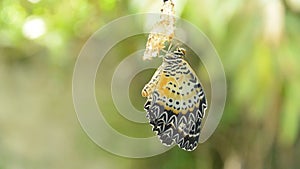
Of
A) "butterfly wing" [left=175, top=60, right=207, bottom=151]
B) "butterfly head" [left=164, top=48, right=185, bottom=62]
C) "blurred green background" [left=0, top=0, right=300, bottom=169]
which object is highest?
"blurred green background" [left=0, top=0, right=300, bottom=169]

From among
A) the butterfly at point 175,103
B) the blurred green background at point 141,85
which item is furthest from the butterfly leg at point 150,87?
the blurred green background at point 141,85

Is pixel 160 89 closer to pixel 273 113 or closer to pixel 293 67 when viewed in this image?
pixel 293 67

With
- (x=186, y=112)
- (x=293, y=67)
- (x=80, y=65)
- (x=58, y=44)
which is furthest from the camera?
(x=80, y=65)

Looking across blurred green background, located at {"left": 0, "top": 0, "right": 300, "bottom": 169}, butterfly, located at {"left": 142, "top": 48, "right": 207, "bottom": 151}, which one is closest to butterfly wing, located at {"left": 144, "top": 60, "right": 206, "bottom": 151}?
butterfly, located at {"left": 142, "top": 48, "right": 207, "bottom": 151}

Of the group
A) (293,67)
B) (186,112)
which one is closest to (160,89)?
(186,112)

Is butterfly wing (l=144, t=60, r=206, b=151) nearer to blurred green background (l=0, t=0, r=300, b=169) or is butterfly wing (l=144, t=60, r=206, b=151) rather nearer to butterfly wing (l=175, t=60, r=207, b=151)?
butterfly wing (l=175, t=60, r=207, b=151)

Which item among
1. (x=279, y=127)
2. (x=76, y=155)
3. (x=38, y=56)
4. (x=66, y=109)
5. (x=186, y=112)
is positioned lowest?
(x=186, y=112)
